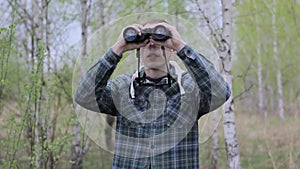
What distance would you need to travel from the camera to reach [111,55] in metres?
1.91

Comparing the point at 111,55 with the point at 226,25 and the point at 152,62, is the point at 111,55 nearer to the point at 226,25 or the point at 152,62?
the point at 152,62

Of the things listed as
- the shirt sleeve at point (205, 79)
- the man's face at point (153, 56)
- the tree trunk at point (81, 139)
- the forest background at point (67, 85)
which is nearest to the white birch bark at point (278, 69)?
the forest background at point (67, 85)

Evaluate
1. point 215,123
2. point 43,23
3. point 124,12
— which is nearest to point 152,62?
point 215,123

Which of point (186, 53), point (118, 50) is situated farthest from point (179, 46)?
point (118, 50)

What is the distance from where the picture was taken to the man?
192 cm

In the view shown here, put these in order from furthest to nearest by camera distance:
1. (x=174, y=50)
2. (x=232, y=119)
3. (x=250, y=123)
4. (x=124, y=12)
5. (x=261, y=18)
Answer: (x=261, y=18) → (x=250, y=123) → (x=124, y=12) → (x=232, y=119) → (x=174, y=50)

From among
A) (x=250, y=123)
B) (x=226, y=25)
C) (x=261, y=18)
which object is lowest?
(x=250, y=123)

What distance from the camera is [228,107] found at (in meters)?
4.08

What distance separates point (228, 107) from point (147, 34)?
243 centimetres

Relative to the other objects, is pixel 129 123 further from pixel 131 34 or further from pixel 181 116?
pixel 131 34

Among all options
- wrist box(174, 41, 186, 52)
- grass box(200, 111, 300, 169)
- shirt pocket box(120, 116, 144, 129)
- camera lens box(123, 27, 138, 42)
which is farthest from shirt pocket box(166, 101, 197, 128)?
grass box(200, 111, 300, 169)

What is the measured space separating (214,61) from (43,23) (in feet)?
11.5

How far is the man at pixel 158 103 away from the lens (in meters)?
1.92

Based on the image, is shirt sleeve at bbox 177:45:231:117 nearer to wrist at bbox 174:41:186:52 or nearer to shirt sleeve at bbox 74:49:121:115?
wrist at bbox 174:41:186:52
